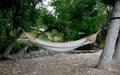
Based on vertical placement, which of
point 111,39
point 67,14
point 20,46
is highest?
point 67,14

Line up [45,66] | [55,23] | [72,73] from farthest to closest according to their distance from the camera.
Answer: [55,23]
[45,66]
[72,73]

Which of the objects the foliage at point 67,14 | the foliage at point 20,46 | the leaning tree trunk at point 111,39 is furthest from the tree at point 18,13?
the foliage at point 20,46

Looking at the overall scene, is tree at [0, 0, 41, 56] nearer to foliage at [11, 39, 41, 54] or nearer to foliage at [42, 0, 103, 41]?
foliage at [42, 0, 103, 41]

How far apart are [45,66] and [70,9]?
217 cm

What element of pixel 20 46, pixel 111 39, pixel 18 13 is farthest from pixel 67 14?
pixel 20 46

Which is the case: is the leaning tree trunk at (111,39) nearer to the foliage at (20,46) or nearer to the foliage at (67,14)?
the foliage at (67,14)

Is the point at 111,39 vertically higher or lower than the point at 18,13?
lower

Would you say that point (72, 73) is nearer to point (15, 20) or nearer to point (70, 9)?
point (15, 20)

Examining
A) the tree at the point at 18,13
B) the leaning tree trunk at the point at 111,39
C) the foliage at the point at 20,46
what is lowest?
the foliage at the point at 20,46

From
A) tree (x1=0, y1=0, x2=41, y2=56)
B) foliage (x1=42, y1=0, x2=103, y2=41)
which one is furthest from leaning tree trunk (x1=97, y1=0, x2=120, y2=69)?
foliage (x1=42, y1=0, x2=103, y2=41)

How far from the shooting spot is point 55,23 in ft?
21.5

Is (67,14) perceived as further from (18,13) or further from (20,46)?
(20,46)

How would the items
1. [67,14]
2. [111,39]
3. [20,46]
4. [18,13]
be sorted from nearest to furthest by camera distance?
1. [111,39]
2. [18,13]
3. [67,14]
4. [20,46]

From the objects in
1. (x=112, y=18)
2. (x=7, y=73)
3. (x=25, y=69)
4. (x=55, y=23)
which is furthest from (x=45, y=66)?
(x=112, y=18)
